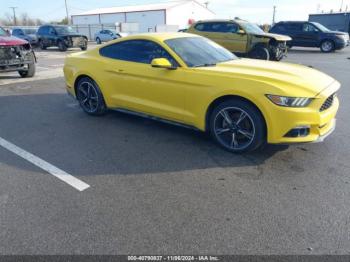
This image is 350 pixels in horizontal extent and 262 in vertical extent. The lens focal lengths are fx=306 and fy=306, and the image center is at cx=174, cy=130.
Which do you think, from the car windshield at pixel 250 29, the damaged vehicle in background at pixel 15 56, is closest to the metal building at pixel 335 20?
the car windshield at pixel 250 29

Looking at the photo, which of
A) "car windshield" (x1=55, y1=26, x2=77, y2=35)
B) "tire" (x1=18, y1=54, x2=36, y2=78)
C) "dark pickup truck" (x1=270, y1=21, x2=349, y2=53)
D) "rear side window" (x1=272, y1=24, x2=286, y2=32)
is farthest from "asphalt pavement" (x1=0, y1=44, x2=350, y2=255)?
"car windshield" (x1=55, y1=26, x2=77, y2=35)

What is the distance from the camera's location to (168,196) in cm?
317

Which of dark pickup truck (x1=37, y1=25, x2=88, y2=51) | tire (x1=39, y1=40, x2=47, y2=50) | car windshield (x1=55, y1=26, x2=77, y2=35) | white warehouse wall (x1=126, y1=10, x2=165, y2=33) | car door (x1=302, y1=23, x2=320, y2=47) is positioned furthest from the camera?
white warehouse wall (x1=126, y1=10, x2=165, y2=33)

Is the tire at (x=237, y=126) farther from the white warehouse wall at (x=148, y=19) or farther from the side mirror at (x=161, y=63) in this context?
the white warehouse wall at (x=148, y=19)

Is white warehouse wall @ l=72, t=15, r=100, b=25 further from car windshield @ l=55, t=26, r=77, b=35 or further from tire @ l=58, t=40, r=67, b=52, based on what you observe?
tire @ l=58, t=40, r=67, b=52

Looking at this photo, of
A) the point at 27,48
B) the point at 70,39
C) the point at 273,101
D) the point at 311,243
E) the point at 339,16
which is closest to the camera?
the point at 311,243

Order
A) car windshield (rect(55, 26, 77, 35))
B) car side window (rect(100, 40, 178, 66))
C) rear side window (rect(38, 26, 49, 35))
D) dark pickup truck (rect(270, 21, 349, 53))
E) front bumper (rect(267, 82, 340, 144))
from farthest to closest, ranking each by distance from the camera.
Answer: rear side window (rect(38, 26, 49, 35))
car windshield (rect(55, 26, 77, 35))
dark pickup truck (rect(270, 21, 349, 53))
car side window (rect(100, 40, 178, 66))
front bumper (rect(267, 82, 340, 144))

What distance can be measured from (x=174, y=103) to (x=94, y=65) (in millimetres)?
1928

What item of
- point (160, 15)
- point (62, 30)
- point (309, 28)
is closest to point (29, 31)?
point (62, 30)

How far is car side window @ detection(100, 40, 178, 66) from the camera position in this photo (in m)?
4.62

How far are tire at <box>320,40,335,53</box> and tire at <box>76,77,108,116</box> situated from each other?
60.6ft

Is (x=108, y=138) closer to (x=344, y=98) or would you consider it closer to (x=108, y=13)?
(x=344, y=98)

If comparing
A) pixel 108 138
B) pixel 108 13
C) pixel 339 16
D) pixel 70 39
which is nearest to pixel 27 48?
pixel 108 138

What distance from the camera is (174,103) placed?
4.46m
